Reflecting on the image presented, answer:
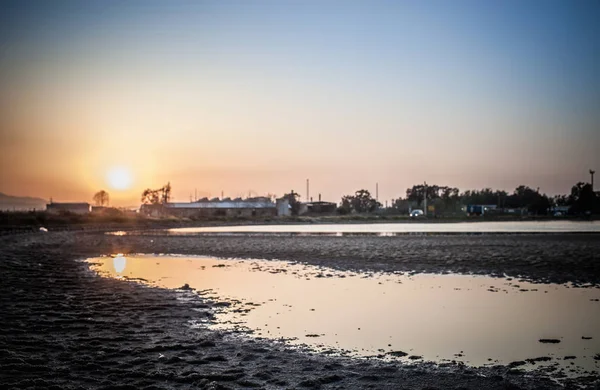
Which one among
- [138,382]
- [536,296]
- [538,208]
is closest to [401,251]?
[536,296]

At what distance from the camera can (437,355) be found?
9.38 m

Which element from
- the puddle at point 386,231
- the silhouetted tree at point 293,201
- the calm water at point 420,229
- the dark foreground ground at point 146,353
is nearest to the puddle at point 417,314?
the dark foreground ground at point 146,353

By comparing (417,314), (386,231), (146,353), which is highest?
(386,231)

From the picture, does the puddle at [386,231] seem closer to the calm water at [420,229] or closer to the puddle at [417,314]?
the calm water at [420,229]

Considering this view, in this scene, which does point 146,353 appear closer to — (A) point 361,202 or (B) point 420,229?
(B) point 420,229

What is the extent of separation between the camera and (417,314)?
1343 cm

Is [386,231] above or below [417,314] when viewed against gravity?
above

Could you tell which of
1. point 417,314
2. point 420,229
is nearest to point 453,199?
point 420,229

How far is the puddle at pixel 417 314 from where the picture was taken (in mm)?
9656

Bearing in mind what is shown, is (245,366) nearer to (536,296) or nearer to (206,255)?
(536,296)

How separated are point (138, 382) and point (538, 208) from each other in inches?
5858

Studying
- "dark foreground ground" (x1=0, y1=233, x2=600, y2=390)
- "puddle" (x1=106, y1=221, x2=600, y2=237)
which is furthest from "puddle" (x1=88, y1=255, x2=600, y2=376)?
"puddle" (x1=106, y1=221, x2=600, y2=237)

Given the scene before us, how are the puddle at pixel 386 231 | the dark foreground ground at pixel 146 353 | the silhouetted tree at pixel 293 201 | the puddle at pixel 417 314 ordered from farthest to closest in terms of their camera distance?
the silhouetted tree at pixel 293 201 < the puddle at pixel 386 231 < the puddle at pixel 417 314 < the dark foreground ground at pixel 146 353

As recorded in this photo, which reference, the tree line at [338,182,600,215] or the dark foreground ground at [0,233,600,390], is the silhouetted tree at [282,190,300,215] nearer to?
the tree line at [338,182,600,215]
